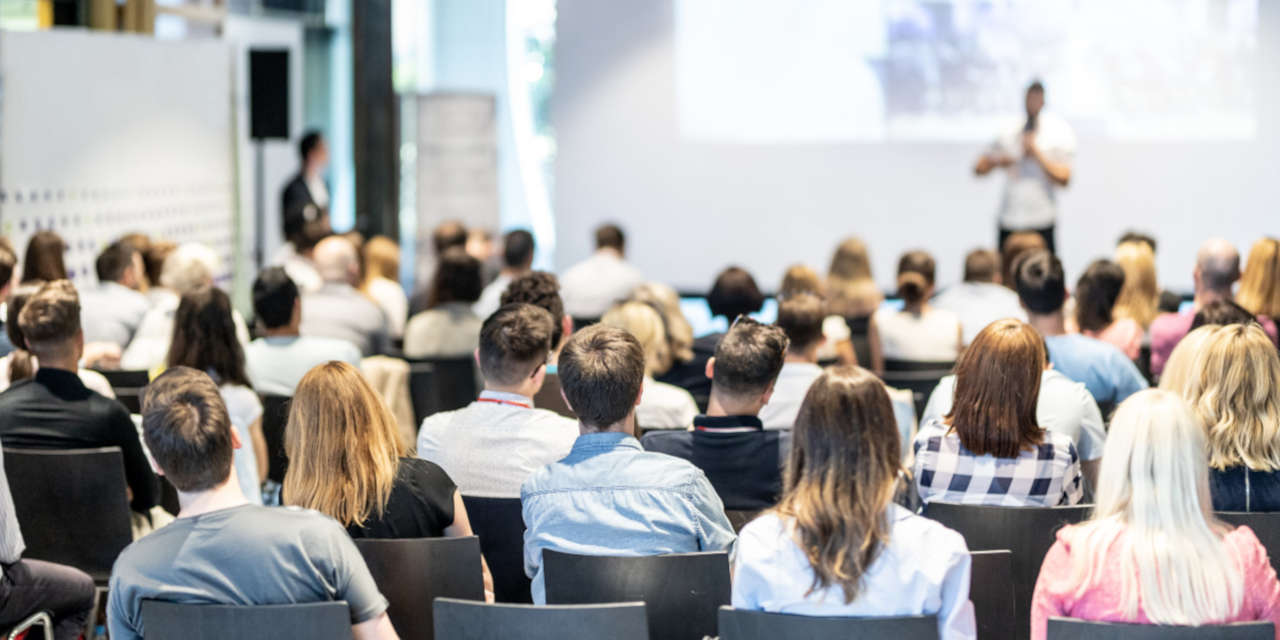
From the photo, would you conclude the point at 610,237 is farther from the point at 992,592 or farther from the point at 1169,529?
the point at 1169,529

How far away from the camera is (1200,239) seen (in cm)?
955

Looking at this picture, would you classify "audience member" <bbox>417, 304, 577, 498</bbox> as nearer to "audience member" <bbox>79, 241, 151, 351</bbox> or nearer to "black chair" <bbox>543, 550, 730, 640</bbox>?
"black chair" <bbox>543, 550, 730, 640</bbox>

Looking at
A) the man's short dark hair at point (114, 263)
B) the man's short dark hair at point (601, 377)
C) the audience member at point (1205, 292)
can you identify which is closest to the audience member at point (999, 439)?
the man's short dark hair at point (601, 377)

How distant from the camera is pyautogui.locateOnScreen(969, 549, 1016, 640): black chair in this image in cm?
253

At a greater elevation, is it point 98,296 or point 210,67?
point 210,67

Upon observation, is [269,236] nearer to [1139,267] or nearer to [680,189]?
[680,189]

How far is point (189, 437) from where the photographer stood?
2305mm

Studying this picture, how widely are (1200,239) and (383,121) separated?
633 centimetres

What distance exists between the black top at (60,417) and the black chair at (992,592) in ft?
7.24

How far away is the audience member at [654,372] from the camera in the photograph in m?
4.07

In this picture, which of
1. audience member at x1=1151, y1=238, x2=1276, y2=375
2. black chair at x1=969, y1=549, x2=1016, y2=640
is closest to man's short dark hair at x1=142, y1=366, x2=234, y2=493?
black chair at x1=969, y1=549, x2=1016, y2=640

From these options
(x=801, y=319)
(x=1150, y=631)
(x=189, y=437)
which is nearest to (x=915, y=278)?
(x=801, y=319)

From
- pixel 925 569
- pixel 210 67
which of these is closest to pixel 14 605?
pixel 925 569

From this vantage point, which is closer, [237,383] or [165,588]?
[165,588]
